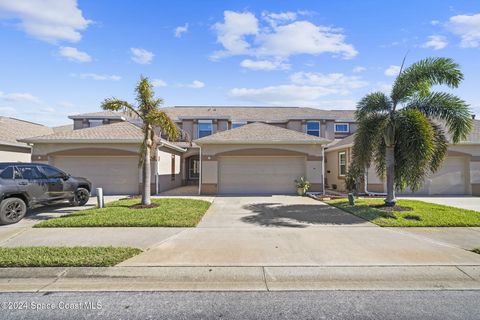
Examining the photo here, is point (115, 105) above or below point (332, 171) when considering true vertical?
above

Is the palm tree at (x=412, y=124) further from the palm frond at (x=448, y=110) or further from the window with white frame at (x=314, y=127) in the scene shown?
the window with white frame at (x=314, y=127)


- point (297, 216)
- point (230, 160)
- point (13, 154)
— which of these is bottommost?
point (297, 216)

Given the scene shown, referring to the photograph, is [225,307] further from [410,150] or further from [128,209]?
[410,150]

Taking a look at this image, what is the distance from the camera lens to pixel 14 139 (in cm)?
1627

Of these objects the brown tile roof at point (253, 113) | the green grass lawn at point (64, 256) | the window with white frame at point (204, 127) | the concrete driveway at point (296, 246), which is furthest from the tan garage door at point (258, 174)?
the green grass lawn at point (64, 256)

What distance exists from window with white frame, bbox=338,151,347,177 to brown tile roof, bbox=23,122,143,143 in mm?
13336

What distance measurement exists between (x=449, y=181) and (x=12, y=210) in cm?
2160

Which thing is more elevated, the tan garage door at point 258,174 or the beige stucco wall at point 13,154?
the beige stucco wall at point 13,154

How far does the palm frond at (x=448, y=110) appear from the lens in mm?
8938

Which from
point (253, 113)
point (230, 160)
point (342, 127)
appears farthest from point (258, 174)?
point (342, 127)

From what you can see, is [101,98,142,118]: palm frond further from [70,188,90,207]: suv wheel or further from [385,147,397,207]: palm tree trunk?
[385,147,397,207]: palm tree trunk

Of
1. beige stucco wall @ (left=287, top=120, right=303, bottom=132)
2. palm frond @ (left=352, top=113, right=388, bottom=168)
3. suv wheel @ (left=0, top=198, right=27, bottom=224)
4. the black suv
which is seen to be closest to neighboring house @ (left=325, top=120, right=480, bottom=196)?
palm frond @ (left=352, top=113, right=388, bottom=168)

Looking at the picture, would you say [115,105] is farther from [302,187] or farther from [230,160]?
[302,187]

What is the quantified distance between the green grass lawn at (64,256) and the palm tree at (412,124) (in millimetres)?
9391
